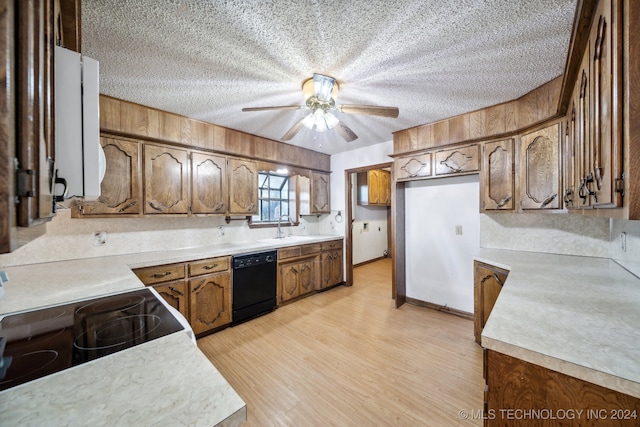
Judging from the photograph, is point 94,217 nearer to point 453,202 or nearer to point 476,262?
point 476,262

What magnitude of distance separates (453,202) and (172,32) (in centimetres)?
321

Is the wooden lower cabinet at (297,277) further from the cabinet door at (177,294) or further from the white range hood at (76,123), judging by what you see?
the white range hood at (76,123)

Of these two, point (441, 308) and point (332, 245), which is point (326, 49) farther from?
point (441, 308)

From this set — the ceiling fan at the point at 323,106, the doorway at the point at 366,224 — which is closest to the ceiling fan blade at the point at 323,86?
the ceiling fan at the point at 323,106

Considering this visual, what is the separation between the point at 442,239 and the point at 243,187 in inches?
107

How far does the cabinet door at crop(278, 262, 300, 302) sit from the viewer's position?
11.0 feet

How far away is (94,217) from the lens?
223 centimetres

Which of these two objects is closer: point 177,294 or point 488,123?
point 177,294

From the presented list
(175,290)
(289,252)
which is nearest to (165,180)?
(175,290)

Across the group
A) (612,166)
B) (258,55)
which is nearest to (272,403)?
(612,166)

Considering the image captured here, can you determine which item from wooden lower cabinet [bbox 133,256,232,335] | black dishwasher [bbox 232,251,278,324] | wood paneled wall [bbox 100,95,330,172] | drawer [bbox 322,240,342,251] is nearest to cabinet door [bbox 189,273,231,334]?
wooden lower cabinet [bbox 133,256,232,335]

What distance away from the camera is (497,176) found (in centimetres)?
248

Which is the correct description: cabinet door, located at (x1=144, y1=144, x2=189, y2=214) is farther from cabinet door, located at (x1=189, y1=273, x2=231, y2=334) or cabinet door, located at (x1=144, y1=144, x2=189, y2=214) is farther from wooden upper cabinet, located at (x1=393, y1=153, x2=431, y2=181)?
wooden upper cabinet, located at (x1=393, y1=153, x2=431, y2=181)

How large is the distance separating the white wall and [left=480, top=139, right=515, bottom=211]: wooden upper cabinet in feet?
1.27
